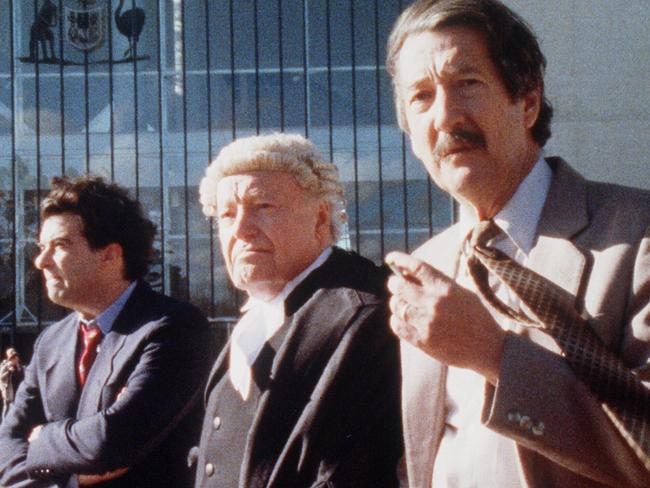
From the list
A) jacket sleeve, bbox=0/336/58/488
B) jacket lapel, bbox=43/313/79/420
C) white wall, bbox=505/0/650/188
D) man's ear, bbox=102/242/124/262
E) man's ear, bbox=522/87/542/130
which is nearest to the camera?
man's ear, bbox=522/87/542/130

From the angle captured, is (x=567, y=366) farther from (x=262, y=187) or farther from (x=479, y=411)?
(x=262, y=187)

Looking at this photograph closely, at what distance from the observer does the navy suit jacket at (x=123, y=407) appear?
2.52 meters

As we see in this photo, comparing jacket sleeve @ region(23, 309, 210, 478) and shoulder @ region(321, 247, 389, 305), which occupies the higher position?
shoulder @ region(321, 247, 389, 305)

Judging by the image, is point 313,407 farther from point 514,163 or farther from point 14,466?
point 14,466

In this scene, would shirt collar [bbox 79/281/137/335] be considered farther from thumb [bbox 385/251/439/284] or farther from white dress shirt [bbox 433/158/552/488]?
thumb [bbox 385/251/439/284]

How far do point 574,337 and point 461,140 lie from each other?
455 mm

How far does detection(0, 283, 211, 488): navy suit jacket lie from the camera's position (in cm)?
252

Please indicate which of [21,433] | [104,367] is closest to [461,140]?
[104,367]

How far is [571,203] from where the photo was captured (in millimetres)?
1642

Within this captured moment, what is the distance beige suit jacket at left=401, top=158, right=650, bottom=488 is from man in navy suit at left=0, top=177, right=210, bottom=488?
41.7 inches

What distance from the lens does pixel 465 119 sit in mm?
1673

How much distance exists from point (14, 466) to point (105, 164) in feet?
25.3

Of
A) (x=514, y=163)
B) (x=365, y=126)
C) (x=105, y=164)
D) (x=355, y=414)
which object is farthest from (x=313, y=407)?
(x=105, y=164)

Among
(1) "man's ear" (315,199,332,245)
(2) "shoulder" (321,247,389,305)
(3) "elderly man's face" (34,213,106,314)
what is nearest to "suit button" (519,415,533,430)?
(2) "shoulder" (321,247,389,305)
